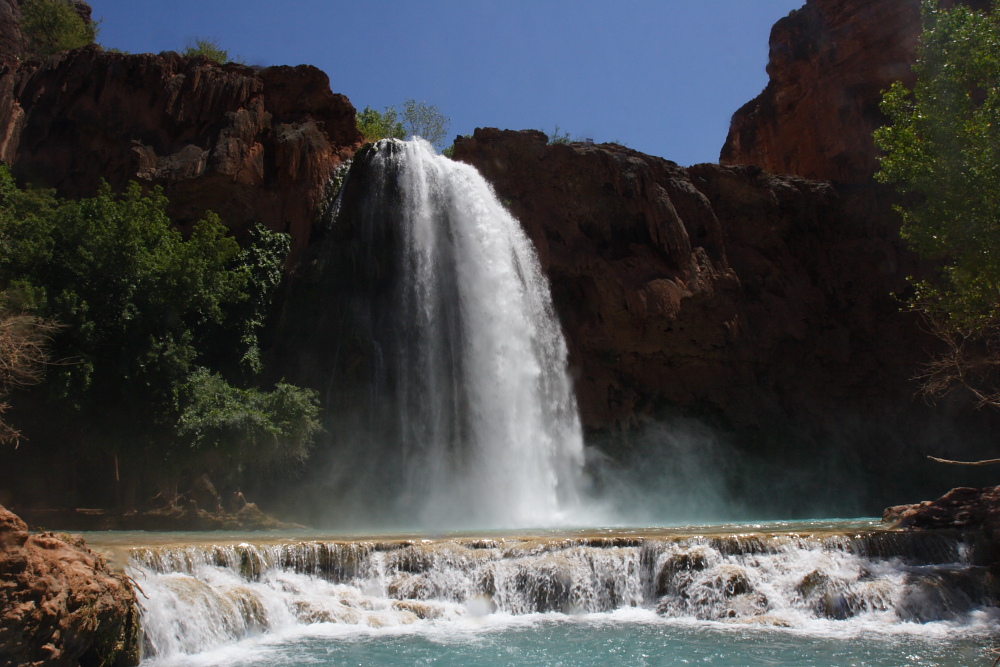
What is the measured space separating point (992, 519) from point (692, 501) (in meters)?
13.3

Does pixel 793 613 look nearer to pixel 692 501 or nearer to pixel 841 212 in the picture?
pixel 692 501

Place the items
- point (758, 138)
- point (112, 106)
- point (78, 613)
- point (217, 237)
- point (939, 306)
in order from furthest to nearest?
point (758, 138)
point (112, 106)
point (217, 237)
point (939, 306)
point (78, 613)

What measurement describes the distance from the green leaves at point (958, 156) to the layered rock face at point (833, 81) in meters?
15.5

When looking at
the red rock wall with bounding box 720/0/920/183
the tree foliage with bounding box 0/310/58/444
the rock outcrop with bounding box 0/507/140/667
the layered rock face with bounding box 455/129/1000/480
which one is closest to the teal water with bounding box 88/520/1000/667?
the rock outcrop with bounding box 0/507/140/667

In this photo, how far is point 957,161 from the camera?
1450 centimetres

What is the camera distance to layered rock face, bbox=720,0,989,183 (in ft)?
98.1

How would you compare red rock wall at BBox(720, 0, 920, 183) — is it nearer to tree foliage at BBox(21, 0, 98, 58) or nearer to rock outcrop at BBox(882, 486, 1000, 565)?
rock outcrop at BBox(882, 486, 1000, 565)

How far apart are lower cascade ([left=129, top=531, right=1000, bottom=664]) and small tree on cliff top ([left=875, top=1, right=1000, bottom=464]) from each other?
177 inches

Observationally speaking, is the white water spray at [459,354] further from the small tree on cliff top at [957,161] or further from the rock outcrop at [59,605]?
the rock outcrop at [59,605]

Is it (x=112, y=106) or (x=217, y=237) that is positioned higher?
(x=112, y=106)

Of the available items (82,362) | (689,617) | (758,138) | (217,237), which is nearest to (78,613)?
(689,617)

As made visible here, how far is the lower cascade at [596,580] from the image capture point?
33.8 feet

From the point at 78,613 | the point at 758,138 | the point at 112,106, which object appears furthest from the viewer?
the point at 758,138

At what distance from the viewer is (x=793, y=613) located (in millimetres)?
10500
